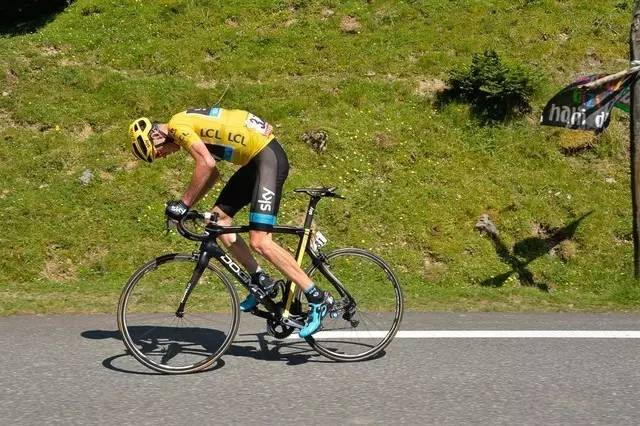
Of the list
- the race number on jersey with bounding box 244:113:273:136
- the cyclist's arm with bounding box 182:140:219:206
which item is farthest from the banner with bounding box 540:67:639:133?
the cyclist's arm with bounding box 182:140:219:206

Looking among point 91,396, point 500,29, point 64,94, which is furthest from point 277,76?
point 91,396

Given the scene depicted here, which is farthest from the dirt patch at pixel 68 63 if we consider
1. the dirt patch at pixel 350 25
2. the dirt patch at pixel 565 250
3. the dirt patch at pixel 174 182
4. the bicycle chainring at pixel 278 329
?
the bicycle chainring at pixel 278 329

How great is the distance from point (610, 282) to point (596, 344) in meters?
3.90

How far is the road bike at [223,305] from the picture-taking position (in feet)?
16.4

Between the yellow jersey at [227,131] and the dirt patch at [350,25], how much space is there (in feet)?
32.3

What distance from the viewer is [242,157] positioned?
16.9ft

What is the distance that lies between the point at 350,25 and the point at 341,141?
4.55 metres

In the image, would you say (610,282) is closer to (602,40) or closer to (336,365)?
(336,365)

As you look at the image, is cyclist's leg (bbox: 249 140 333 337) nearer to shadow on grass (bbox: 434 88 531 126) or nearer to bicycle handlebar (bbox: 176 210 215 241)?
bicycle handlebar (bbox: 176 210 215 241)

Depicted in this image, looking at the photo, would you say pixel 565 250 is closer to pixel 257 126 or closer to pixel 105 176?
pixel 257 126

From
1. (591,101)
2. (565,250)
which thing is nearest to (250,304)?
(591,101)

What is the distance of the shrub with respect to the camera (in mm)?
11602

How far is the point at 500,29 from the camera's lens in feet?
45.9

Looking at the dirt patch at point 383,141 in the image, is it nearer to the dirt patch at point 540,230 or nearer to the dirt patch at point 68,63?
the dirt patch at point 540,230
